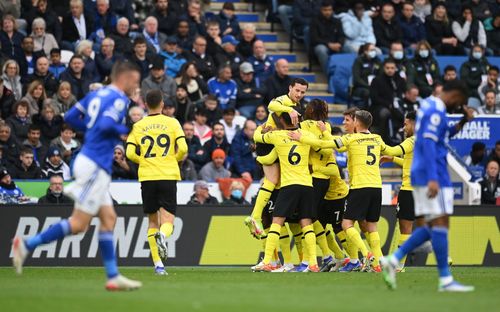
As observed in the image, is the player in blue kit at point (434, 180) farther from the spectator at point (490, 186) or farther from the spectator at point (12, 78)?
the spectator at point (12, 78)

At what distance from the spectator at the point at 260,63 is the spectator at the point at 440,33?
197 inches

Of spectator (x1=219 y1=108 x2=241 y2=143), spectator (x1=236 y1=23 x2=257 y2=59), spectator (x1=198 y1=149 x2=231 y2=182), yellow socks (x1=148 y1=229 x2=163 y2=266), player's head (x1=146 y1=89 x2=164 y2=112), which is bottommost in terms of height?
yellow socks (x1=148 y1=229 x2=163 y2=266)

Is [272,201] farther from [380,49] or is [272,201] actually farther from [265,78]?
[380,49]

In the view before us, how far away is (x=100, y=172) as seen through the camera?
1269 cm

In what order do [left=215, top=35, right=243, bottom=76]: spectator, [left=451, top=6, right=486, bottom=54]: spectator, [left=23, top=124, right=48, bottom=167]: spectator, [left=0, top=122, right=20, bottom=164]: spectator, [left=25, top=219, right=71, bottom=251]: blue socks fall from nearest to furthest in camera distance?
1. [left=25, top=219, right=71, bottom=251]: blue socks
2. [left=0, top=122, right=20, bottom=164]: spectator
3. [left=23, top=124, right=48, bottom=167]: spectator
4. [left=215, top=35, right=243, bottom=76]: spectator
5. [left=451, top=6, right=486, bottom=54]: spectator

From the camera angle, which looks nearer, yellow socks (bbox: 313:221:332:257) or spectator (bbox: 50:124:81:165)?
yellow socks (bbox: 313:221:332:257)

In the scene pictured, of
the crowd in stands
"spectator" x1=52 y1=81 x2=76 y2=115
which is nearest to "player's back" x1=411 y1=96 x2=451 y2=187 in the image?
the crowd in stands

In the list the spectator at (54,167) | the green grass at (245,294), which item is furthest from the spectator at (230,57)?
the green grass at (245,294)

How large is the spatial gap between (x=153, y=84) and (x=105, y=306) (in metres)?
13.7

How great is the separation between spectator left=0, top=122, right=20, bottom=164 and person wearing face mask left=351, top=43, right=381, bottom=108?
815 centimetres

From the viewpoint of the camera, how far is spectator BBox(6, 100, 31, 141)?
22.6 meters

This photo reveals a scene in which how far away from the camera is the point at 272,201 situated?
1794 centimetres

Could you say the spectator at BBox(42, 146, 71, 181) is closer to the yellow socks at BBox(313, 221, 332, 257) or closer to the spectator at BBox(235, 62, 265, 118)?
the spectator at BBox(235, 62, 265, 118)

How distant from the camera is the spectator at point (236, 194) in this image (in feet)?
73.6
